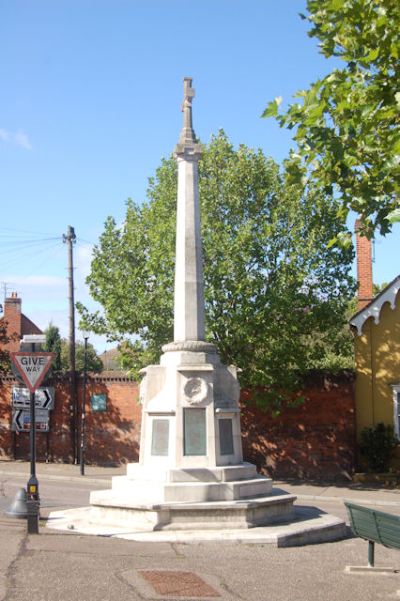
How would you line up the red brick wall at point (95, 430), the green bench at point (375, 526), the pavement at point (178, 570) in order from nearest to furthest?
the pavement at point (178, 570), the green bench at point (375, 526), the red brick wall at point (95, 430)

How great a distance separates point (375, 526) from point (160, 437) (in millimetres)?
5435

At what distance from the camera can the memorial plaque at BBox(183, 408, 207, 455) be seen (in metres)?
13.9

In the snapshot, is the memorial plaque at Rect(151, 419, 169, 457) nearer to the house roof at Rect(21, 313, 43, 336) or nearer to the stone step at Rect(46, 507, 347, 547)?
the stone step at Rect(46, 507, 347, 547)

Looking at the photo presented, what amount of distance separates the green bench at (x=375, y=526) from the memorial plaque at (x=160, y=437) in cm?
443

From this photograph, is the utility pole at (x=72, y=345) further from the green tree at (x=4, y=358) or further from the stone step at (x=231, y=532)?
the stone step at (x=231, y=532)

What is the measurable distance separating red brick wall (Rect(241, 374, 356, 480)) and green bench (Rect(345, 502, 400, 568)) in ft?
47.3

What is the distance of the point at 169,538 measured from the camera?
38.8 ft

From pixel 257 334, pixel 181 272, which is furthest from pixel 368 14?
pixel 257 334

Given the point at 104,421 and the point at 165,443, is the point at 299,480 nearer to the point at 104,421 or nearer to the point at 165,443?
the point at 104,421

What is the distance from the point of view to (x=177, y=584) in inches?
345

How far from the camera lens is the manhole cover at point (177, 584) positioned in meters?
8.38

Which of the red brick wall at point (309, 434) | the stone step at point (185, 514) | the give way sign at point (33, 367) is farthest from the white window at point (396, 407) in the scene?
the give way sign at point (33, 367)

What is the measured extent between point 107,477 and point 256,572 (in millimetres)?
14840

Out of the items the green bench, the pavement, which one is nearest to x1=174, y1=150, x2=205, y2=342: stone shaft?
the pavement
